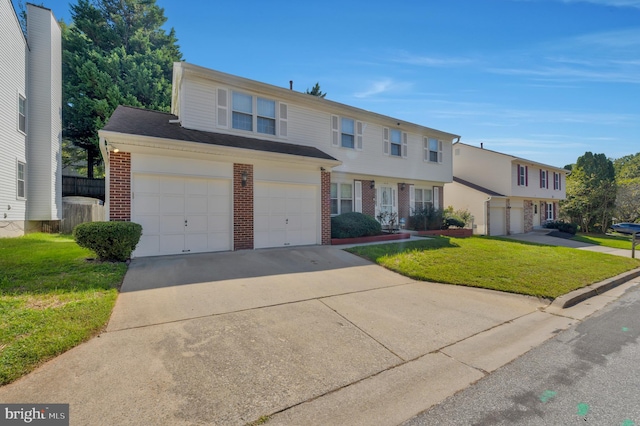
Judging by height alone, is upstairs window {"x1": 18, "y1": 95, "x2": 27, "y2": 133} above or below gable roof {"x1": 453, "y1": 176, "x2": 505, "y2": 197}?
above

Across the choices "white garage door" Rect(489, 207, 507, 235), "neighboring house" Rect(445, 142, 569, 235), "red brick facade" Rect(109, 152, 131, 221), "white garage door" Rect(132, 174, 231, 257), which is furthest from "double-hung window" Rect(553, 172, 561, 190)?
"red brick facade" Rect(109, 152, 131, 221)

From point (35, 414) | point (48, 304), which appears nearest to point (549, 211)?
point (48, 304)

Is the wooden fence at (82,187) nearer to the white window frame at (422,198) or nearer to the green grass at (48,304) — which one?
the green grass at (48,304)

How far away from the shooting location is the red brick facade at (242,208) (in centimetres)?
939

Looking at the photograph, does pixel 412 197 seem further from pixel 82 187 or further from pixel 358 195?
pixel 82 187

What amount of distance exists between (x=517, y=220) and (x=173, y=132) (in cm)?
2549

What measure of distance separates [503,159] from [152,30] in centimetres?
3112

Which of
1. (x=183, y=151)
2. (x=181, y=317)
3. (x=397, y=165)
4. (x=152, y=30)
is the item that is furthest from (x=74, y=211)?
(x=152, y=30)

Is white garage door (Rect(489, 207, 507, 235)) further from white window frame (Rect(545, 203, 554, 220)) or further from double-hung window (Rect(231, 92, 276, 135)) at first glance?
double-hung window (Rect(231, 92, 276, 135))

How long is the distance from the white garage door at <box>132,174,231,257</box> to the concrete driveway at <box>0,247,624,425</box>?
211cm

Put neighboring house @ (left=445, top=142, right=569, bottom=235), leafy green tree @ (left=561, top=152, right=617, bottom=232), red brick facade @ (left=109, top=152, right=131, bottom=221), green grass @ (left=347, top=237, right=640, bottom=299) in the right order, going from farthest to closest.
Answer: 1. leafy green tree @ (left=561, top=152, right=617, bottom=232)
2. neighboring house @ (left=445, top=142, right=569, bottom=235)
3. red brick facade @ (left=109, top=152, right=131, bottom=221)
4. green grass @ (left=347, top=237, right=640, bottom=299)

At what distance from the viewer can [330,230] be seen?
11.4 meters

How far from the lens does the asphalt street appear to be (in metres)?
2.59

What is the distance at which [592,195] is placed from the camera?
1078 inches
